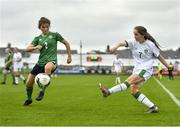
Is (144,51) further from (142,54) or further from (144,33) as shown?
(144,33)

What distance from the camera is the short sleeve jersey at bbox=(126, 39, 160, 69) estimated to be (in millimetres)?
12617

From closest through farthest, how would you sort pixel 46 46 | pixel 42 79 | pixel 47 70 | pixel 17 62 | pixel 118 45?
pixel 118 45
pixel 42 79
pixel 47 70
pixel 46 46
pixel 17 62

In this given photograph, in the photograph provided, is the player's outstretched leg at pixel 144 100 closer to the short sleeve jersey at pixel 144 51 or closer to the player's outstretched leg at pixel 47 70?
the short sleeve jersey at pixel 144 51

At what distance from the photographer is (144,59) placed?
41.8 ft

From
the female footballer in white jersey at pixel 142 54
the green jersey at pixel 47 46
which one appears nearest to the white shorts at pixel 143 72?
the female footballer in white jersey at pixel 142 54

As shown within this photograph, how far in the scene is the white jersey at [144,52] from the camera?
1262 centimetres

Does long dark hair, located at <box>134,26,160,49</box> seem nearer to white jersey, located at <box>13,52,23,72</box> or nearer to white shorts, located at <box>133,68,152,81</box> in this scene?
white shorts, located at <box>133,68,152,81</box>

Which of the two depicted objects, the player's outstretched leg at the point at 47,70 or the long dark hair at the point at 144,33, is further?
the player's outstretched leg at the point at 47,70

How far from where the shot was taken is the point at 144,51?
41.4ft

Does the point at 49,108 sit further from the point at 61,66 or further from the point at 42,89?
the point at 61,66

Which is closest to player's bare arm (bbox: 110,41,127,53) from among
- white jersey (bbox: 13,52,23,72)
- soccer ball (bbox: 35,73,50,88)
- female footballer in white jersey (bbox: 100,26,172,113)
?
female footballer in white jersey (bbox: 100,26,172,113)

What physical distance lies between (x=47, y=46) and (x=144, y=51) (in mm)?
2725

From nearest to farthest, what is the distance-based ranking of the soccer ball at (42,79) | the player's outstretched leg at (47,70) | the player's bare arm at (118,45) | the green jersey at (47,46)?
1. the player's bare arm at (118,45)
2. the soccer ball at (42,79)
3. the player's outstretched leg at (47,70)
4. the green jersey at (47,46)

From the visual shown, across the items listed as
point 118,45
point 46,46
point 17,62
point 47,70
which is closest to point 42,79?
point 47,70
